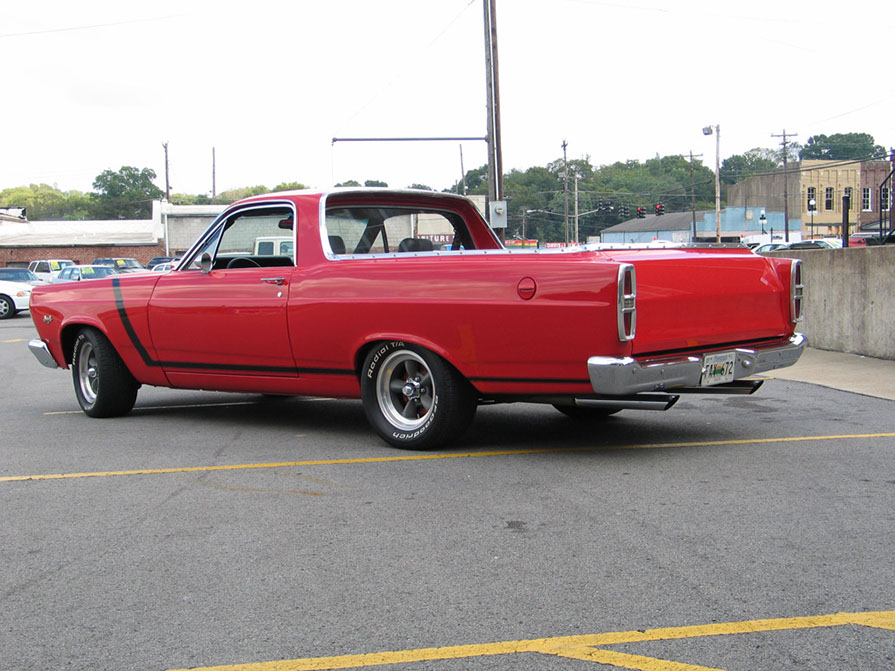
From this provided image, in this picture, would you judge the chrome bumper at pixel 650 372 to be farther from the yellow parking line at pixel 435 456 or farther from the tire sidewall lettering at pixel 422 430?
the tire sidewall lettering at pixel 422 430

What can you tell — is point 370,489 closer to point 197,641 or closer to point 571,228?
point 197,641

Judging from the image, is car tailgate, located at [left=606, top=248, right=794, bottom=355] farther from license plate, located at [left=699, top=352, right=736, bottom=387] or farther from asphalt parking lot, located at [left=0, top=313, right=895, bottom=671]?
asphalt parking lot, located at [left=0, top=313, right=895, bottom=671]

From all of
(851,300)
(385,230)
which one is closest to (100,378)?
(385,230)

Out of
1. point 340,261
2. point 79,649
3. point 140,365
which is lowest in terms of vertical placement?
point 79,649

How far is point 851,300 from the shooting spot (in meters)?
11.7

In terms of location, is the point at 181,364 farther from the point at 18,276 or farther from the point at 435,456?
the point at 18,276

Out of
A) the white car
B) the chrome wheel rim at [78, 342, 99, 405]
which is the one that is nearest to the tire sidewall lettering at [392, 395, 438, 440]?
the chrome wheel rim at [78, 342, 99, 405]

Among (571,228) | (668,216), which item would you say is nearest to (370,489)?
(571,228)

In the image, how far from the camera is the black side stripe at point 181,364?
6.63 m

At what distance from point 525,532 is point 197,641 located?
1679 mm

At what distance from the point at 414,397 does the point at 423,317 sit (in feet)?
2.02

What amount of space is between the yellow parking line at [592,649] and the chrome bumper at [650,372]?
86.9 inches

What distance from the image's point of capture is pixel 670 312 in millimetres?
5617

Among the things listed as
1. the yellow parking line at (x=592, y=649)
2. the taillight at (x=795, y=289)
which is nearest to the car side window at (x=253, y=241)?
the taillight at (x=795, y=289)
